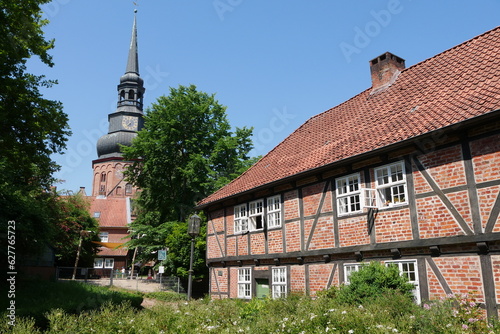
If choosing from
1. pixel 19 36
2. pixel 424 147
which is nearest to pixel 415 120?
pixel 424 147

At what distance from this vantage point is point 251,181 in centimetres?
1669

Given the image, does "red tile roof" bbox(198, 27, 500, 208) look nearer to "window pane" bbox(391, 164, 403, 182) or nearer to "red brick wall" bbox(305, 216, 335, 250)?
"window pane" bbox(391, 164, 403, 182)

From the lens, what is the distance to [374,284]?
10102 mm

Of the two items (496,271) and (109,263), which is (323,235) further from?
(109,263)

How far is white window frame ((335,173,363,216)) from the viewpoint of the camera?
12203 mm

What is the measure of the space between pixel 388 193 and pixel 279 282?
5425 millimetres

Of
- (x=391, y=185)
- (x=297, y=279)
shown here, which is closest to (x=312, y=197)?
(x=297, y=279)

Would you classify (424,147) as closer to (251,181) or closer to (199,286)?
(251,181)

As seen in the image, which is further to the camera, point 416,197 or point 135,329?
point 416,197

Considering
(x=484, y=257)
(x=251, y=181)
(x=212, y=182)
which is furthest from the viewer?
(x=212, y=182)

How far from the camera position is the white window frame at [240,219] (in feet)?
54.1

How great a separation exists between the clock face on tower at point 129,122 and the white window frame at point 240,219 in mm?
54490

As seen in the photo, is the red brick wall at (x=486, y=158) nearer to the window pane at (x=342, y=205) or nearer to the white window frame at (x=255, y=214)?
the window pane at (x=342, y=205)

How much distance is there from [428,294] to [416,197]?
2.38 meters
